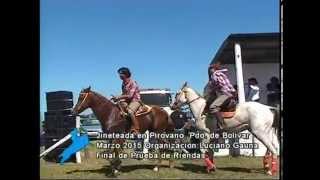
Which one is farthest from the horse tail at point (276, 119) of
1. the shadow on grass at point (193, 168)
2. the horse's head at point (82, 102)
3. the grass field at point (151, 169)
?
the horse's head at point (82, 102)

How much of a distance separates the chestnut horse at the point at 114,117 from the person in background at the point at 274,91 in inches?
38.2

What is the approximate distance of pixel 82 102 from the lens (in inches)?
255

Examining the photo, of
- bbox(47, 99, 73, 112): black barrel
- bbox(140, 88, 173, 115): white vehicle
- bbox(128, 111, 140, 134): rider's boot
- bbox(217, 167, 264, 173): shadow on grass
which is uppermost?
bbox(140, 88, 173, 115): white vehicle

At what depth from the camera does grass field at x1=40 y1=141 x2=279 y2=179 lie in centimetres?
639

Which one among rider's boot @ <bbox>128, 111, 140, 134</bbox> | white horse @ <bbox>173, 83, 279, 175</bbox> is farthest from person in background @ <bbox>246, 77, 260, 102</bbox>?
rider's boot @ <bbox>128, 111, 140, 134</bbox>

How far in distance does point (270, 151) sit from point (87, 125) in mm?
1787

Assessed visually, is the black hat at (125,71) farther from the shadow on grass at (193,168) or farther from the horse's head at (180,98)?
the shadow on grass at (193,168)

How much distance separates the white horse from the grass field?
0.56ft

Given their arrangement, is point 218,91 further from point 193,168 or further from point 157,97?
point 193,168

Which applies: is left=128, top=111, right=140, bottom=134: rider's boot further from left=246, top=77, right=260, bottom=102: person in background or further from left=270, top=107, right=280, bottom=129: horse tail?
left=270, top=107, right=280, bottom=129: horse tail

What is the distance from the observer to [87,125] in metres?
6.50
